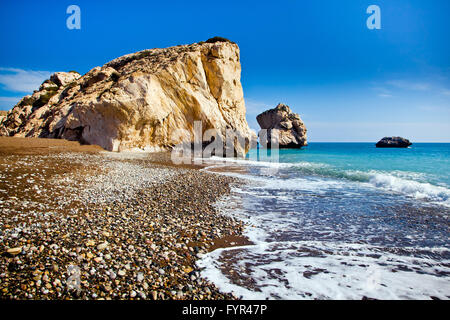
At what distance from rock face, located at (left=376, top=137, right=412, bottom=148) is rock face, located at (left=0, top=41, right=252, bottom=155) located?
95154 mm

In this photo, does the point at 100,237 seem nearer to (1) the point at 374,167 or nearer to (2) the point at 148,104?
(2) the point at 148,104

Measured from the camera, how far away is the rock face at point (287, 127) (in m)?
85.0

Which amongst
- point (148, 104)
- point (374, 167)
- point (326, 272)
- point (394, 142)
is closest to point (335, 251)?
point (326, 272)

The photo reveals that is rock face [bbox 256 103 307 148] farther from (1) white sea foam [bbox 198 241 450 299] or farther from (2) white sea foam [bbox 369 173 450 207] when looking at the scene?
(1) white sea foam [bbox 198 241 450 299]

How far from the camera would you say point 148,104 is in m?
25.8

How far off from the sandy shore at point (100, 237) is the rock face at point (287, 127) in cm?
8027

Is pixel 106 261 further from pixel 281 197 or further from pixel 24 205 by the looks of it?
pixel 281 197

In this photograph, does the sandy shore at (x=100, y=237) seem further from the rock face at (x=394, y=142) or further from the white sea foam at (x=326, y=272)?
the rock face at (x=394, y=142)

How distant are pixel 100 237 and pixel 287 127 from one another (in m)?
85.0

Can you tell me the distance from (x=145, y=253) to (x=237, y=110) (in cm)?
3213

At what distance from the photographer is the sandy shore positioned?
340 centimetres

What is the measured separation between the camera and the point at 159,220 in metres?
6.22

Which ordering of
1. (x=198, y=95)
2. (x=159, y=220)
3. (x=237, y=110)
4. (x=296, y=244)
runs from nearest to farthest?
(x=296, y=244), (x=159, y=220), (x=198, y=95), (x=237, y=110)
